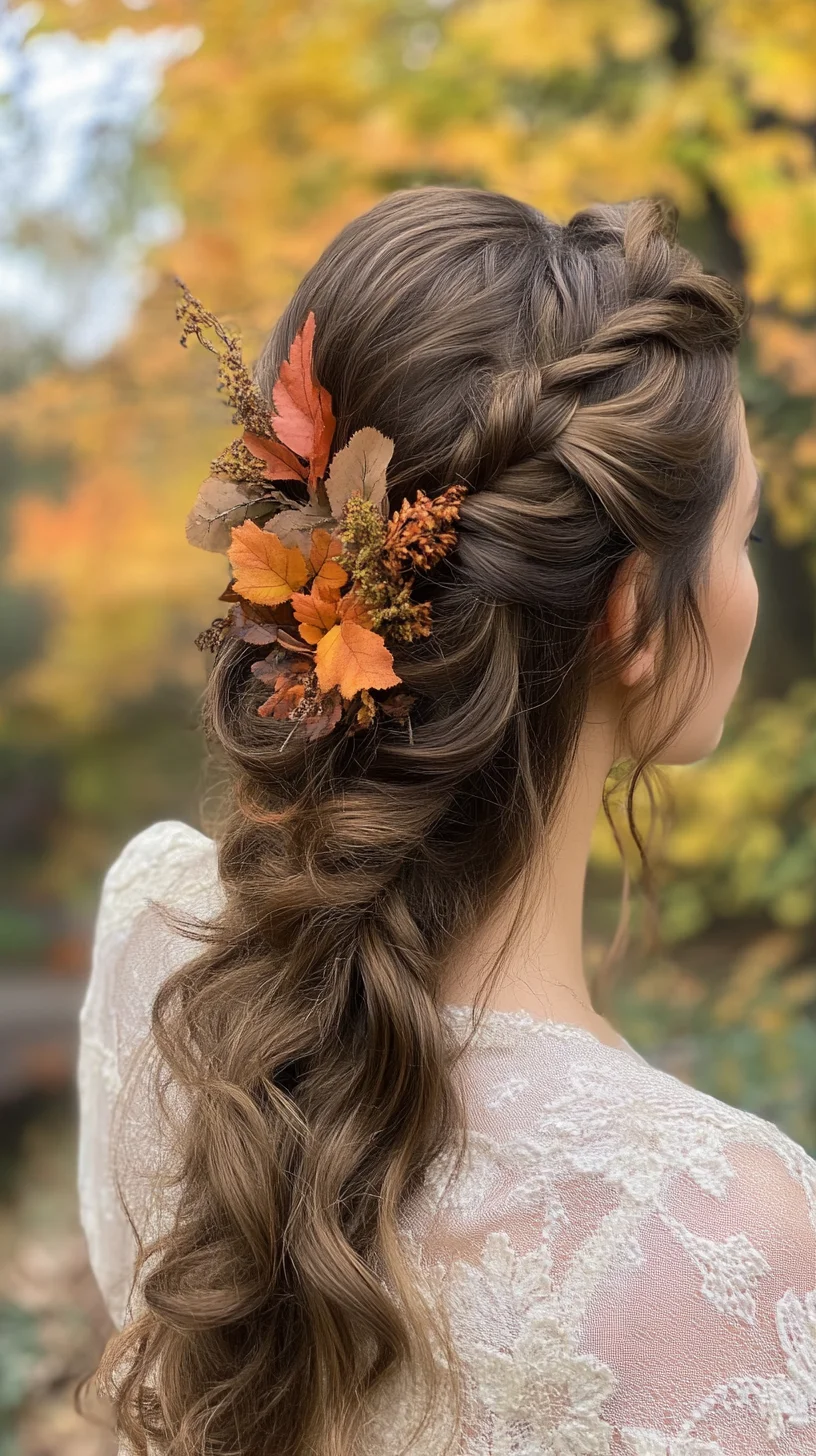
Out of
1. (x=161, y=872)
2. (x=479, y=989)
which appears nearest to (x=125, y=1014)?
(x=161, y=872)

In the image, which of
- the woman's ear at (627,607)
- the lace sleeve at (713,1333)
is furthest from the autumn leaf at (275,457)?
the lace sleeve at (713,1333)

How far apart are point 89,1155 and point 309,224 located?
1.84 metres

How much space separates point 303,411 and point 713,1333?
31.0 inches

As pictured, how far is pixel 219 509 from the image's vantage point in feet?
3.42

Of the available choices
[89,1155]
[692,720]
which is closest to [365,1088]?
[692,720]

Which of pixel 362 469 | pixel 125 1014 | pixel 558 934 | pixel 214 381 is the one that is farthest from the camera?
pixel 214 381

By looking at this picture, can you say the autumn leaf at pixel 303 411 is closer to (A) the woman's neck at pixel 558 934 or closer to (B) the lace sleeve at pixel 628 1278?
(A) the woman's neck at pixel 558 934

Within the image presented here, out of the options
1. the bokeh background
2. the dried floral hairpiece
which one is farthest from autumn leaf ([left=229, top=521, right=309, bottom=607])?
the bokeh background

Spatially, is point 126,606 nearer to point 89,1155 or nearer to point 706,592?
point 89,1155

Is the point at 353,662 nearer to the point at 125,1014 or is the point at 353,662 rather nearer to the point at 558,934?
the point at 558,934

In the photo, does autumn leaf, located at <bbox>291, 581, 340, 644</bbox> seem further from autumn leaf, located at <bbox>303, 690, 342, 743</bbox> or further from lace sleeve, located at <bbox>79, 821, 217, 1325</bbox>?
lace sleeve, located at <bbox>79, 821, 217, 1325</bbox>

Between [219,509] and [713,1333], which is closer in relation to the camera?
[713,1333]

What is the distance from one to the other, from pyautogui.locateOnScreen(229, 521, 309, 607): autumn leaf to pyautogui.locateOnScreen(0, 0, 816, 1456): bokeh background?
132cm

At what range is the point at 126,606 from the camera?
2744 mm
